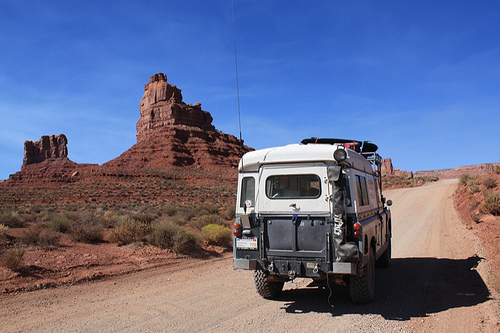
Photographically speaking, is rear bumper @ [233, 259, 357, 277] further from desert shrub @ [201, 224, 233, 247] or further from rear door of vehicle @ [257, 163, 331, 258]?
desert shrub @ [201, 224, 233, 247]

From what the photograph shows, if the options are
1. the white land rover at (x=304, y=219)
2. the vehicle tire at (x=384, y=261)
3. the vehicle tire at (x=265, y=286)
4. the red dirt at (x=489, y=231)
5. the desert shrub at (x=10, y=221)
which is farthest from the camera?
the desert shrub at (x=10, y=221)

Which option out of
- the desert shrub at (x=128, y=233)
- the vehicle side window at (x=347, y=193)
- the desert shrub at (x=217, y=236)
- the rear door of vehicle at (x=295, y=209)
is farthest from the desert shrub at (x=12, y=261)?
the vehicle side window at (x=347, y=193)

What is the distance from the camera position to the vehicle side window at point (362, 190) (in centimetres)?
A: 700

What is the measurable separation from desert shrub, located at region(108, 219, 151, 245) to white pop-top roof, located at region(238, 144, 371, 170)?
7.43 m

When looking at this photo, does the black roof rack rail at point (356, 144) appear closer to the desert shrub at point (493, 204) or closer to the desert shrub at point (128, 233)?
the desert shrub at point (128, 233)

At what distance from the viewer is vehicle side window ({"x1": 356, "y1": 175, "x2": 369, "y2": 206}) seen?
23.0ft

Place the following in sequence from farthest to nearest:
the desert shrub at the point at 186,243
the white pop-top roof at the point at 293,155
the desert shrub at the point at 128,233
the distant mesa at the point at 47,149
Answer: the distant mesa at the point at 47,149, the desert shrub at the point at 128,233, the desert shrub at the point at 186,243, the white pop-top roof at the point at 293,155

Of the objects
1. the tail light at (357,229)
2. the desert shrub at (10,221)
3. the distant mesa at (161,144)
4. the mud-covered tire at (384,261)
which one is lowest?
the mud-covered tire at (384,261)

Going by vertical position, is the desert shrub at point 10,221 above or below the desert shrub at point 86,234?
above

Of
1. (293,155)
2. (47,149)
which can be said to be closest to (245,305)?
(293,155)

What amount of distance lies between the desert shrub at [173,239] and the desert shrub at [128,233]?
0.46 metres

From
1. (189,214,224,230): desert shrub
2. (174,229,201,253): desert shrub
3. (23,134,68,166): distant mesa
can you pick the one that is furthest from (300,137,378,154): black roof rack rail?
(23,134,68,166): distant mesa

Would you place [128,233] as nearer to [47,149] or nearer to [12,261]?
[12,261]

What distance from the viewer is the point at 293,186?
22.3ft
